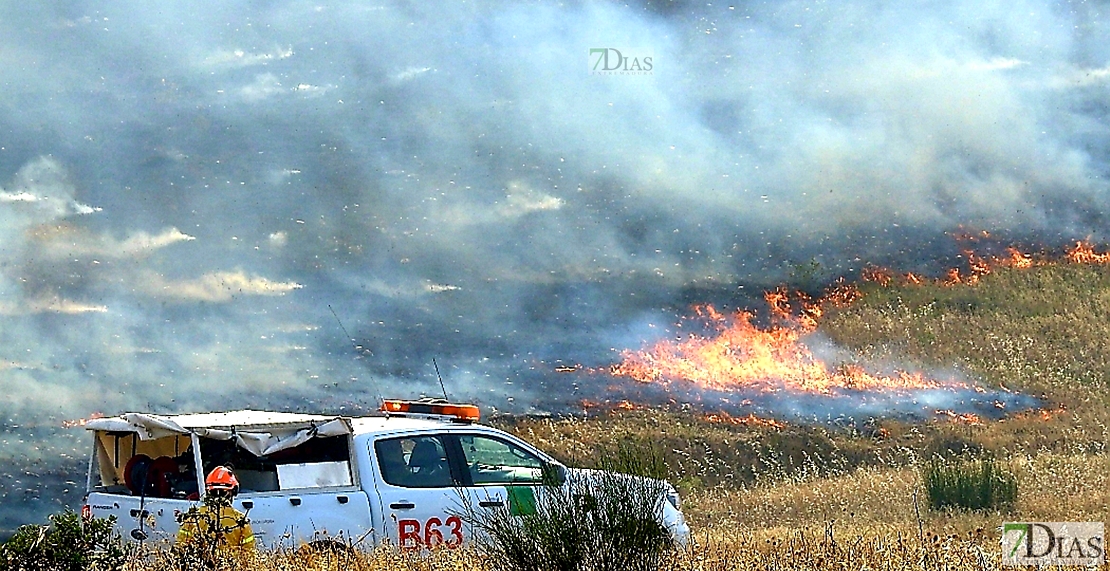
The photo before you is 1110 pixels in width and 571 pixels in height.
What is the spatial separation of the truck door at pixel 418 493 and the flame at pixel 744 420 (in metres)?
24.0

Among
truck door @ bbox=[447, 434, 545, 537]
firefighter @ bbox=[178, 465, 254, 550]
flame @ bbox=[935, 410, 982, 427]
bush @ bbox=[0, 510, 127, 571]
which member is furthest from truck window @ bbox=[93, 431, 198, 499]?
flame @ bbox=[935, 410, 982, 427]

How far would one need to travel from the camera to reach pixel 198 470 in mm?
12430

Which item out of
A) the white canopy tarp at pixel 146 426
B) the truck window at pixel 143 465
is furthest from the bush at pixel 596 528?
the truck window at pixel 143 465

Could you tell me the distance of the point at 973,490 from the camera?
2152 cm

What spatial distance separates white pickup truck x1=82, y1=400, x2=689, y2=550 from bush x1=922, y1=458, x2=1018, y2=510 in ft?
31.2

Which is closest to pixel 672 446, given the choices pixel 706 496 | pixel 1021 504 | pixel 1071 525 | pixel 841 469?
pixel 841 469

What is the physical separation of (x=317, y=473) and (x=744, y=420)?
82.9ft

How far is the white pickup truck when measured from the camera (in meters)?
12.5

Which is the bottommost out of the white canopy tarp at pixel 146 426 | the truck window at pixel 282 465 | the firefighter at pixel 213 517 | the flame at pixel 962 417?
the firefighter at pixel 213 517

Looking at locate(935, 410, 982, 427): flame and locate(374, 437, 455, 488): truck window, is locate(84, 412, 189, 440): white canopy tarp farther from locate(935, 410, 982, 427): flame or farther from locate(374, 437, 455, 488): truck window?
locate(935, 410, 982, 427): flame

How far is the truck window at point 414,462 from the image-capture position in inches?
517

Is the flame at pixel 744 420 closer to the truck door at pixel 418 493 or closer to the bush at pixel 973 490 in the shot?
the bush at pixel 973 490

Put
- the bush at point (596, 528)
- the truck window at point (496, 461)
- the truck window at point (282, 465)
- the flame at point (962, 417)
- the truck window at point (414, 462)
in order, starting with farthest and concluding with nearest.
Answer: the flame at point (962, 417), the truck window at point (496, 461), the truck window at point (414, 462), the truck window at point (282, 465), the bush at point (596, 528)

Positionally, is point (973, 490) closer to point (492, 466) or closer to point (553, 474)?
point (492, 466)
